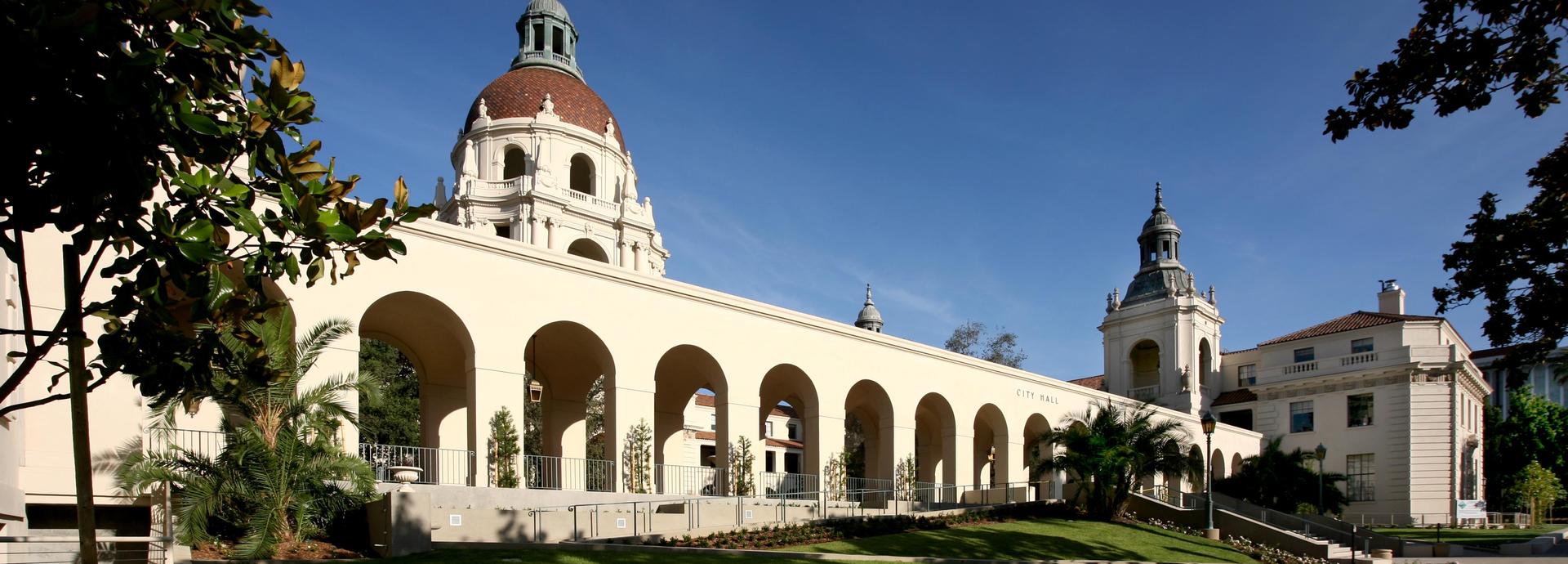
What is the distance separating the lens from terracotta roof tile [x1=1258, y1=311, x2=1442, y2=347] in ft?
156

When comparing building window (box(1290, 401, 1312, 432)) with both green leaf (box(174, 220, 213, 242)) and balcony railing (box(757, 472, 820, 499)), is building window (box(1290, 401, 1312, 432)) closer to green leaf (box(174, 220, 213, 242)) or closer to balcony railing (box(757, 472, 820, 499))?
balcony railing (box(757, 472, 820, 499))

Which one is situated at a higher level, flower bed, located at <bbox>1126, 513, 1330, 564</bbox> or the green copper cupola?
the green copper cupola

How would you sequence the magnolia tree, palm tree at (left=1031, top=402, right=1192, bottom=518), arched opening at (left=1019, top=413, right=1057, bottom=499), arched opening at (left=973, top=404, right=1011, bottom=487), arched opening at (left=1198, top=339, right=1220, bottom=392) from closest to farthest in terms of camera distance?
1. the magnolia tree
2. palm tree at (left=1031, top=402, right=1192, bottom=518)
3. arched opening at (left=973, top=404, right=1011, bottom=487)
4. arched opening at (left=1019, top=413, right=1057, bottom=499)
5. arched opening at (left=1198, top=339, right=1220, bottom=392)

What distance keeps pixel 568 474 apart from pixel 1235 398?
3798cm

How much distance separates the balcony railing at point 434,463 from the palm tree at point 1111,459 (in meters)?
15.6

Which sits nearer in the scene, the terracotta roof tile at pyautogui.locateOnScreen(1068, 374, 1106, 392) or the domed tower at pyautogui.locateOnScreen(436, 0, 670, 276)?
the domed tower at pyautogui.locateOnScreen(436, 0, 670, 276)

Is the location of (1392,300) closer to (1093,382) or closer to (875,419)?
(1093,382)

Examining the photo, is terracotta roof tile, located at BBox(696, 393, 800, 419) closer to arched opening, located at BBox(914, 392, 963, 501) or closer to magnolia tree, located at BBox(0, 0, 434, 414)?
arched opening, located at BBox(914, 392, 963, 501)

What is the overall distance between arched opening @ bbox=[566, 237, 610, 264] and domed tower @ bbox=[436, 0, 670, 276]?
0.05m

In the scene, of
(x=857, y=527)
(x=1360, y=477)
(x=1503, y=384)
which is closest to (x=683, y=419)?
(x=857, y=527)

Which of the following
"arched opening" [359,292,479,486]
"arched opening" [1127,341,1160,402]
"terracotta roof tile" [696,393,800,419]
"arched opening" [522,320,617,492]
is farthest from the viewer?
"terracotta roof tile" [696,393,800,419]

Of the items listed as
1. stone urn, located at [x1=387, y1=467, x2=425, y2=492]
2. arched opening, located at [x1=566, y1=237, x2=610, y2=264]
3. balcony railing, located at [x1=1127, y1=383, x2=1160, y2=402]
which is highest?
arched opening, located at [x1=566, y1=237, x2=610, y2=264]

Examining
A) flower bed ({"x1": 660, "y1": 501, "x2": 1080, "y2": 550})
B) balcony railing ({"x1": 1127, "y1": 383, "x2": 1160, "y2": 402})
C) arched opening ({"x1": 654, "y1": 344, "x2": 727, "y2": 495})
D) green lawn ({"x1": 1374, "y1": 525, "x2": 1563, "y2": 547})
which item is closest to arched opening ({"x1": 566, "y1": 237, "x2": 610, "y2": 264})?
arched opening ({"x1": 654, "y1": 344, "x2": 727, "y2": 495})

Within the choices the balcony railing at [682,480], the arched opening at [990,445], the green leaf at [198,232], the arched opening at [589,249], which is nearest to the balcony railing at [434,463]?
the balcony railing at [682,480]
